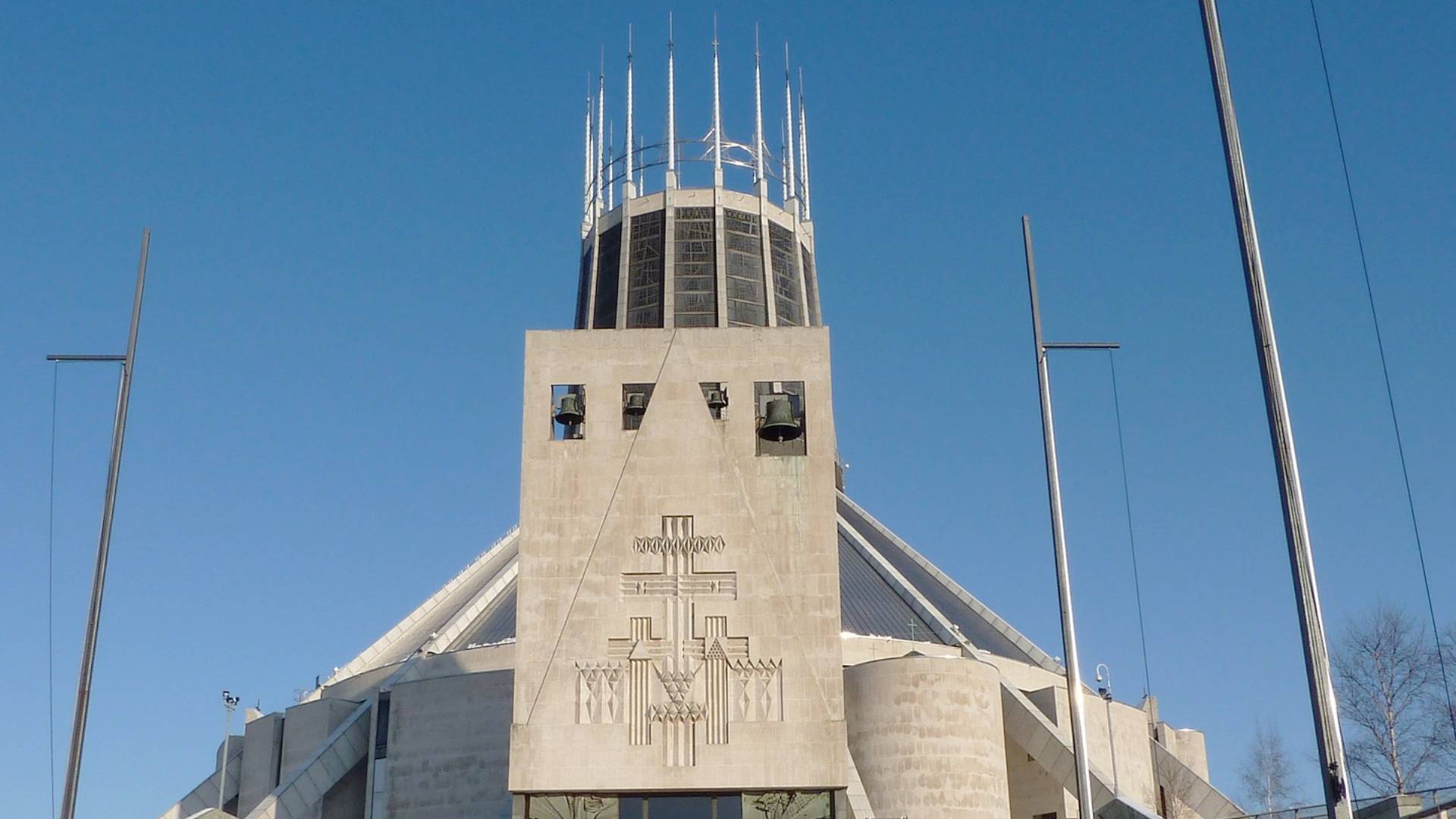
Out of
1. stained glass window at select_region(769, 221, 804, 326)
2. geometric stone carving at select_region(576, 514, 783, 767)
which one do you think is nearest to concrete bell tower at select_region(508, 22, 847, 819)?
geometric stone carving at select_region(576, 514, 783, 767)

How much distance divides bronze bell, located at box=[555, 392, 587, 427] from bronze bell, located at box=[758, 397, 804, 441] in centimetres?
329

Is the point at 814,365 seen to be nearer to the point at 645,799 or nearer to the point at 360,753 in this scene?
the point at 645,799

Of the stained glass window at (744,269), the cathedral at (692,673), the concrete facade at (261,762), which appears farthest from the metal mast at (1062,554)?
the stained glass window at (744,269)

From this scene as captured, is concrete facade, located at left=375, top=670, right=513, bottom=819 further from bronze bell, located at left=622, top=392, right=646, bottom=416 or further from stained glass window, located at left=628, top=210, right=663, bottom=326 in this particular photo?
stained glass window, located at left=628, top=210, right=663, bottom=326

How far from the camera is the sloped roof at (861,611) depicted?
4569 cm

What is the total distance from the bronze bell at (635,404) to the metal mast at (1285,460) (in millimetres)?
12138

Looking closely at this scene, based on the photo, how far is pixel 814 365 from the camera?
1145 inches

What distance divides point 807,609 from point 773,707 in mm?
1791

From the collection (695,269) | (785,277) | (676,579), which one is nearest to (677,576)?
(676,579)

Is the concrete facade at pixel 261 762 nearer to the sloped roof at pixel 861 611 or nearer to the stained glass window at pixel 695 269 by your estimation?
the sloped roof at pixel 861 611

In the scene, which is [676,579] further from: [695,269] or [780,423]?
[695,269]

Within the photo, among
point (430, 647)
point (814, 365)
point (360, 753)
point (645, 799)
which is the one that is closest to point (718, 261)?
point (430, 647)

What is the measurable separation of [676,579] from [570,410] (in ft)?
12.3

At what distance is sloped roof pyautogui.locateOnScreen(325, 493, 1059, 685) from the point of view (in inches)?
1799
